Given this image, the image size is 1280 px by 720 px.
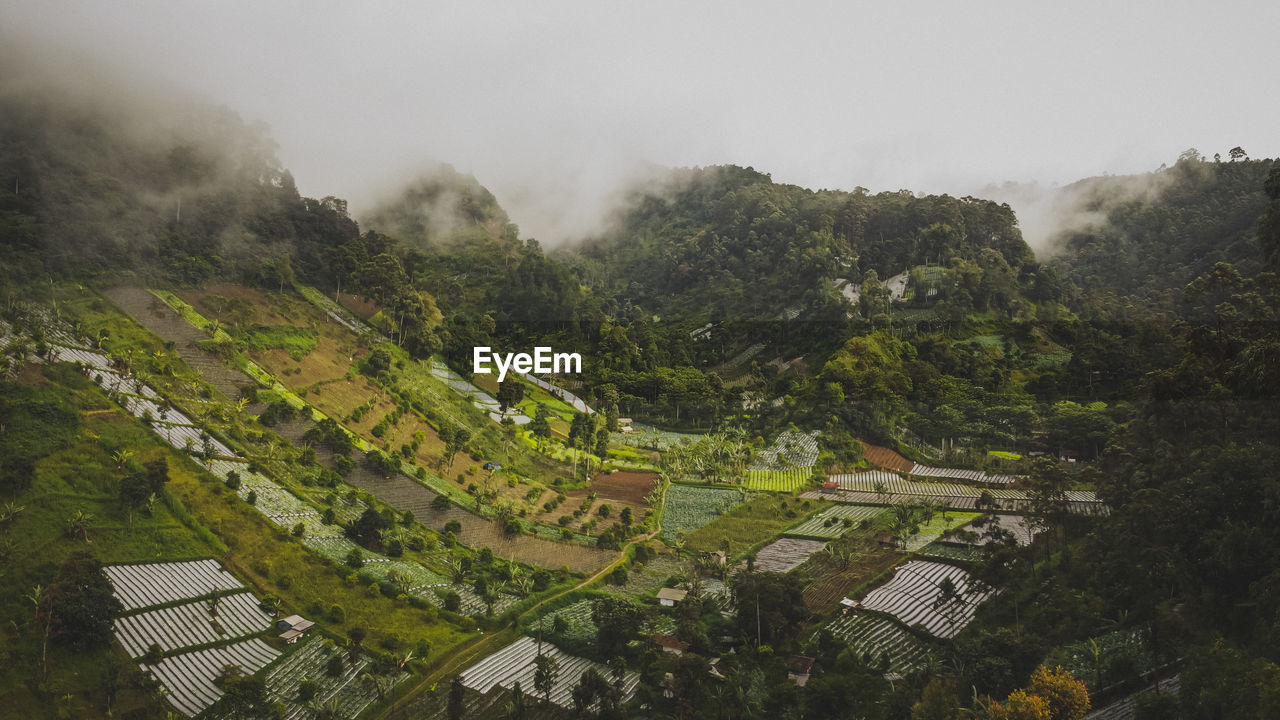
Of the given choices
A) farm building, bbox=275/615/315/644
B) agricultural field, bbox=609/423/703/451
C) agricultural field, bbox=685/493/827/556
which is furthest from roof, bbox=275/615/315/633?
agricultural field, bbox=609/423/703/451

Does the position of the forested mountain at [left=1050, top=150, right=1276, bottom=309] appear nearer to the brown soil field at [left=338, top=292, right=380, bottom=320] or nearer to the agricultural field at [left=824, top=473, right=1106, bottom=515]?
the agricultural field at [left=824, top=473, right=1106, bottom=515]

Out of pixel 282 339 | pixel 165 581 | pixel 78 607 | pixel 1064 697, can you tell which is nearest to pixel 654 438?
pixel 282 339

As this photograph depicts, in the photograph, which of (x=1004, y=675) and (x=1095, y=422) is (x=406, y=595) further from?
(x=1095, y=422)

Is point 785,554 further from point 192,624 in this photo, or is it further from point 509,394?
point 192,624

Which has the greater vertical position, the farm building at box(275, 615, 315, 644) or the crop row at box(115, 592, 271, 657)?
the crop row at box(115, 592, 271, 657)

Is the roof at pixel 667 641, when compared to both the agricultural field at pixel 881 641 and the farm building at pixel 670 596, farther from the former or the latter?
the agricultural field at pixel 881 641

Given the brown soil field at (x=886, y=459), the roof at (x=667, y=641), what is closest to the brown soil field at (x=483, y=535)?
the roof at (x=667, y=641)

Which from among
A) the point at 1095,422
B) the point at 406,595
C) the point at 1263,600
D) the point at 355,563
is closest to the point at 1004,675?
the point at 1263,600
